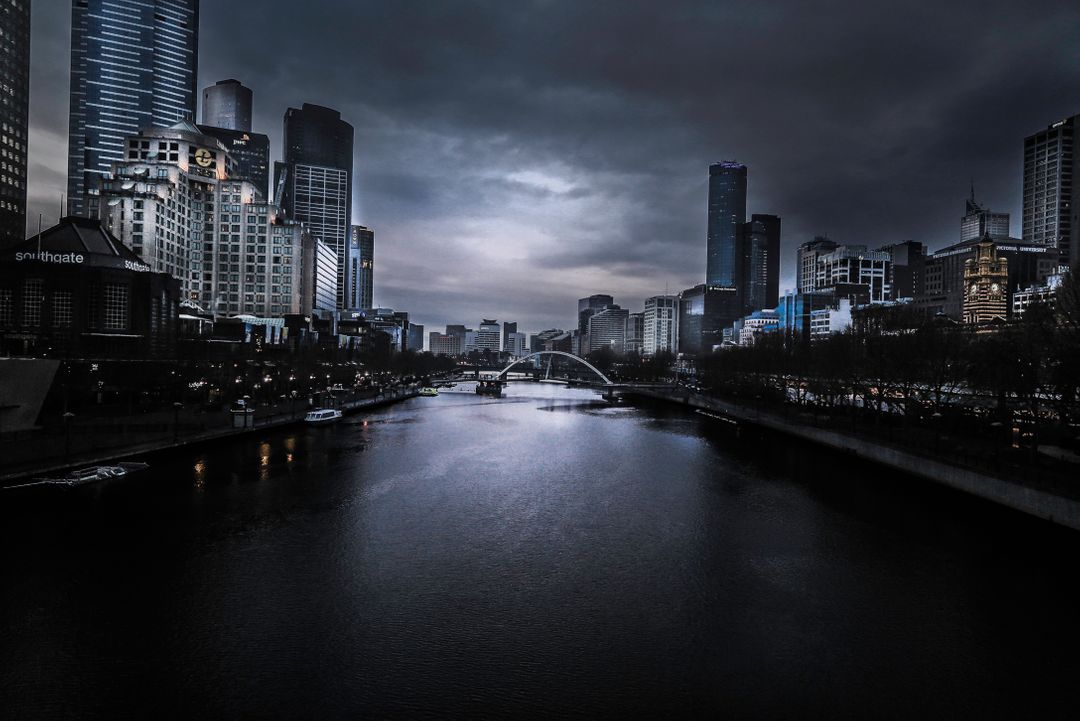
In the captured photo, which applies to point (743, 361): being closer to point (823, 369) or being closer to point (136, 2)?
point (823, 369)

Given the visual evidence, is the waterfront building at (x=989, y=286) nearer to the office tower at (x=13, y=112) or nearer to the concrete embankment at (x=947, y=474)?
the concrete embankment at (x=947, y=474)

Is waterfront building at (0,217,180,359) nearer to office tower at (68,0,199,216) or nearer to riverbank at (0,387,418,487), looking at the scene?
riverbank at (0,387,418,487)

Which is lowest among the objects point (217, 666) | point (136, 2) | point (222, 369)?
point (217, 666)

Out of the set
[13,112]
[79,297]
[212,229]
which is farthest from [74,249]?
[13,112]

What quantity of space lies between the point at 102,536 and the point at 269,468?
558 inches

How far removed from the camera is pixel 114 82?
14588cm

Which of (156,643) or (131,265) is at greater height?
(131,265)

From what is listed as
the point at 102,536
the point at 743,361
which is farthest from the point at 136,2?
the point at 102,536

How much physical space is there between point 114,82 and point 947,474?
18322cm

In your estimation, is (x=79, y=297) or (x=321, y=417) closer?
(x=321, y=417)

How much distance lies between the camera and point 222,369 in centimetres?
6375

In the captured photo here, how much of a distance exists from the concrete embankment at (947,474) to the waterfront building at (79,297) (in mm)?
57947

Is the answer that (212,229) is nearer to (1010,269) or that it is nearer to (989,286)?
(989,286)

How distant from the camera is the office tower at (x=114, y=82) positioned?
144 metres
